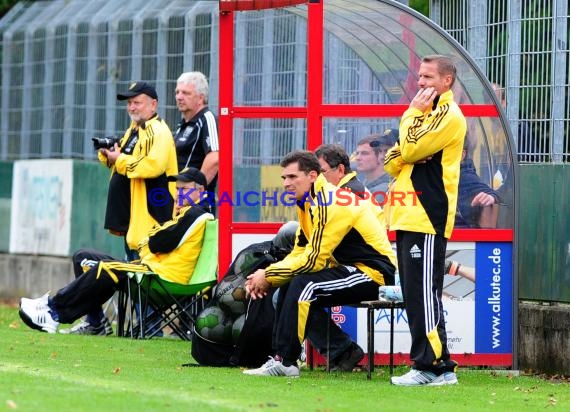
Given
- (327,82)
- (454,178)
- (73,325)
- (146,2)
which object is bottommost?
(73,325)

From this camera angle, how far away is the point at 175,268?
14312mm

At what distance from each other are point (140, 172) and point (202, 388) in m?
5.23

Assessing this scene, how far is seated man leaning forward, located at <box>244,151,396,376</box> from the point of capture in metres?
10.9

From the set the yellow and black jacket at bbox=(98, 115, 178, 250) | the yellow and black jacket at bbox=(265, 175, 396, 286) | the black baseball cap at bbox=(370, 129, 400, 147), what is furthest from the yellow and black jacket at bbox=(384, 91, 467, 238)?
the yellow and black jacket at bbox=(98, 115, 178, 250)

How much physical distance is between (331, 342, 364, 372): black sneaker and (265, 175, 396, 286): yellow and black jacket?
0.71 metres

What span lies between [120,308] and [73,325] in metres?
1.92

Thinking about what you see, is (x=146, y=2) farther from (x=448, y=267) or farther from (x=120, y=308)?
(x=448, y=267)

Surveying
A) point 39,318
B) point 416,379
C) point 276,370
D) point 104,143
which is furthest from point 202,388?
point 104,143

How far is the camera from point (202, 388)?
9.83 metres

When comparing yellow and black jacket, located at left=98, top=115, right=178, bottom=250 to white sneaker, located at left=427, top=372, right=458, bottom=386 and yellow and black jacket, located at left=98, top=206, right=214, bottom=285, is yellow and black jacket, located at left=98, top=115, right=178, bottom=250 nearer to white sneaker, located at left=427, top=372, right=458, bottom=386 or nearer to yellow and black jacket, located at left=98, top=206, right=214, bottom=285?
yellow and black jacket, located at left=98, top=206, right=214, bottom=285

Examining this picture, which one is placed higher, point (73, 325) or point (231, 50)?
point (231, 50)

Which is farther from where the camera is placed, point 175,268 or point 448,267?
point 175,268

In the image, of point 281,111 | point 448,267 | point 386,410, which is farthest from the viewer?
point 281,111

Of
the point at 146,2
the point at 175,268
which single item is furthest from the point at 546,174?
the point at 146,2
